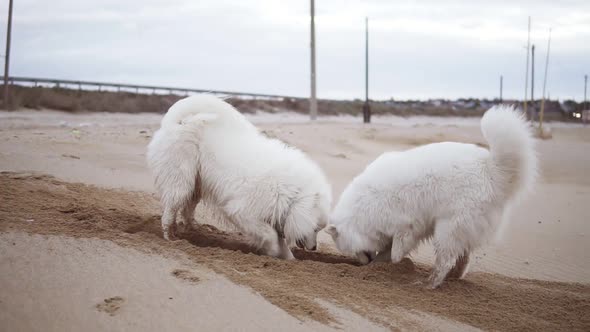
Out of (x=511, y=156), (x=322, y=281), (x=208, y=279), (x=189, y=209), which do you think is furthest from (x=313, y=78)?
(x=208, y=279)

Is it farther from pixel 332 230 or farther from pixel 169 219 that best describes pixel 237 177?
pixel 332 230

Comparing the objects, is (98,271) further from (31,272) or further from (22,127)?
(22,127)

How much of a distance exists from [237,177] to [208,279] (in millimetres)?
1661

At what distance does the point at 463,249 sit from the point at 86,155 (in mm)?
8016

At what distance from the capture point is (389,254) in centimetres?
569

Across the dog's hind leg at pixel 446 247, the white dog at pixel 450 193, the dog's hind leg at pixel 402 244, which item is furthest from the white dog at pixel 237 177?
the dog's hind leg at pixel 446 247

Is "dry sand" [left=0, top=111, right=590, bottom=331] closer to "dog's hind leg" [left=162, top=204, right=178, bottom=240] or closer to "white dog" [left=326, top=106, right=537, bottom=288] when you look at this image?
"dog's hind leg" [left=162, top=204, right=178, bottom=240]

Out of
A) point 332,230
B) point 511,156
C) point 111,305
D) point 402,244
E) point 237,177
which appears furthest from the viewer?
point 332,230

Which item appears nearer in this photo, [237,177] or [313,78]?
[237,177]

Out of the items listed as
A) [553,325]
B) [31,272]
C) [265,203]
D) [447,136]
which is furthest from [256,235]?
[447,136]

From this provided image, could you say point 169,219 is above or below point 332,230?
above

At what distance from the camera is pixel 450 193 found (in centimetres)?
499

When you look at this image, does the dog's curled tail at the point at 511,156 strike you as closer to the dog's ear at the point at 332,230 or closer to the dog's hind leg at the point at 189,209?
the dog's ear at the point at 332,230

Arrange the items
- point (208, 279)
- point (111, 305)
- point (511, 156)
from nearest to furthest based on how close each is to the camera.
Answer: point (111, 305) < point (208, 279) < point (511, 156)
